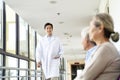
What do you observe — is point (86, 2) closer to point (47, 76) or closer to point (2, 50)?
point (2, 50)

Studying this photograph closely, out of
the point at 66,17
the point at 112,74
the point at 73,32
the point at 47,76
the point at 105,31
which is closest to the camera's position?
the point at 112,74

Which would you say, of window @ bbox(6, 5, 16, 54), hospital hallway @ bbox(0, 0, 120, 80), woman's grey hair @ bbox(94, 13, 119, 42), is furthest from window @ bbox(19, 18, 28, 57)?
woman's grey hair @ bbox(94, 13, 119, 42)

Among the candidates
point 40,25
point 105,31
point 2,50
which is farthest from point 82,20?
point 105,31

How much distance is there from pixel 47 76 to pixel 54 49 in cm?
46

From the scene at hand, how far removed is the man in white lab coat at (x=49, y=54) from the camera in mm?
4364

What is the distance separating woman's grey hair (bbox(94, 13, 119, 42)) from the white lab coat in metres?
2.75

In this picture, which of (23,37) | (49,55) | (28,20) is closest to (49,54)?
(49,55)

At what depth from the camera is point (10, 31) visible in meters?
7.38

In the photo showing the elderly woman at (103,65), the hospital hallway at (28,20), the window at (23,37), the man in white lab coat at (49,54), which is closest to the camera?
the elderly woman at (103,65)

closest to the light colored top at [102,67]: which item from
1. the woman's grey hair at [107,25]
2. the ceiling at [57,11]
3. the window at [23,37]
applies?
the woman's grey hair at [107,25]

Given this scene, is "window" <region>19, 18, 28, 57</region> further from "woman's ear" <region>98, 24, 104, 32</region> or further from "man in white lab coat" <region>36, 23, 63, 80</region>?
"woman's ear" <region>98, 24, 104, 32</region>

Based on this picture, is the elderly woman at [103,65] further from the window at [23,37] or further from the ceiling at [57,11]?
the window at [23,37]

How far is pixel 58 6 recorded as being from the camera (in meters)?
7.24

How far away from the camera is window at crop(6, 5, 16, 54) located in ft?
23.2
